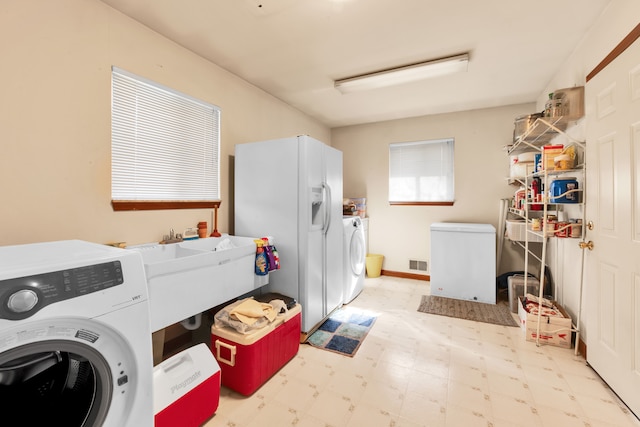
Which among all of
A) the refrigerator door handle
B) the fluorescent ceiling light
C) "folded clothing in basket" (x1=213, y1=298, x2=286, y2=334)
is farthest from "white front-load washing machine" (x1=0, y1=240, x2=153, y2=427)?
the fluorescent ceiling light

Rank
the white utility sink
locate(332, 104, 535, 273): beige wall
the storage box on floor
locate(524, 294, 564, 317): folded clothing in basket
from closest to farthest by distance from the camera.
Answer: the white utility sink → locate(524, 294, 564, 317): folded clothing in basket → the storage box on floor → locate(332, 104, 535, 273): beige wall

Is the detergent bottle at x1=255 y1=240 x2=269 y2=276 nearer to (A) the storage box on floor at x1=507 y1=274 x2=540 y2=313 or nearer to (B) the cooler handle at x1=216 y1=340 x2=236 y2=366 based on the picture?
(B) the cooler handle at x1=216 y1=340 x2=236 y2=366

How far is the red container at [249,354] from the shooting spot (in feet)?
5.58

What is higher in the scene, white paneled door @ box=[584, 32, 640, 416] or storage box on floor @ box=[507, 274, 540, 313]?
white paneled door @ box=[584, 32, 640, 416]

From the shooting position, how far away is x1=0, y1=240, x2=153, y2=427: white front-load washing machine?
74 cm

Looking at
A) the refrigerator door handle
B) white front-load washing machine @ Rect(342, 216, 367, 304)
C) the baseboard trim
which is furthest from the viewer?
the baseboard trim

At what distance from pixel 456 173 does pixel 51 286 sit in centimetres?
418

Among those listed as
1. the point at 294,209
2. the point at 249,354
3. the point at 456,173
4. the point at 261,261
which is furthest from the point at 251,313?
the point at 456,173

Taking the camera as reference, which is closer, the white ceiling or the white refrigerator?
the white ceiling

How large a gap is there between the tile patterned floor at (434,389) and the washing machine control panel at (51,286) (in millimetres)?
1129

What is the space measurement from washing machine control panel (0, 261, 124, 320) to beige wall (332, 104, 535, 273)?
3859mm

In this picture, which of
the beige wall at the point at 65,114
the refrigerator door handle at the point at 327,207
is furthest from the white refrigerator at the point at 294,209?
the beige wall at the point at 65,114

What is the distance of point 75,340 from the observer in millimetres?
816

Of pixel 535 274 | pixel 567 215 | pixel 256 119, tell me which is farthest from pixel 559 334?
pixel 256 119
